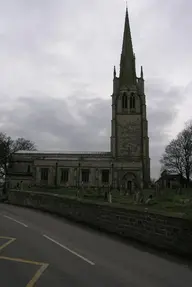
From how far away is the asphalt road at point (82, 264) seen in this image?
253 inches

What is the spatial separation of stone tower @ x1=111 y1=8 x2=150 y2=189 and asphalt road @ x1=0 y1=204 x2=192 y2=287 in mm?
64869

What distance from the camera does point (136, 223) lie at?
11820mm

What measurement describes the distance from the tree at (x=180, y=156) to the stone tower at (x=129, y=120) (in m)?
7.60

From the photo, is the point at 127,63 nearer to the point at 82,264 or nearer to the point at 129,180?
the point at 129,180

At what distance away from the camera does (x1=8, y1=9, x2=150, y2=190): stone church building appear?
248 feet

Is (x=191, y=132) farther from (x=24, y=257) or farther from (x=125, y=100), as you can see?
(x=24, y=257)

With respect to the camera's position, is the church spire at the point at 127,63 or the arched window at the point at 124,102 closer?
the arched window at the point at 124,102

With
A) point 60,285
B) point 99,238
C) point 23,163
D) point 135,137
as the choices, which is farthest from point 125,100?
point 60,285

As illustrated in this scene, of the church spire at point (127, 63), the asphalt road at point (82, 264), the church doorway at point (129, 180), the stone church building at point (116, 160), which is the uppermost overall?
the church spire at point (127, 63)

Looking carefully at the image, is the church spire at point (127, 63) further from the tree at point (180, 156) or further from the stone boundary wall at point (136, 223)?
the stone boundary wall at point (136, 223)

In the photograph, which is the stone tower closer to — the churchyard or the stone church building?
the stone church building

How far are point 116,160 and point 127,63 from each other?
85.9ft

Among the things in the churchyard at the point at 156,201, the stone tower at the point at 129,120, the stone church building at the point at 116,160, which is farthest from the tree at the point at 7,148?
the churchyard at the point at 156,201

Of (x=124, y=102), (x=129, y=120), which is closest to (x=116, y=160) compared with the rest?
(x=129, y=120)
